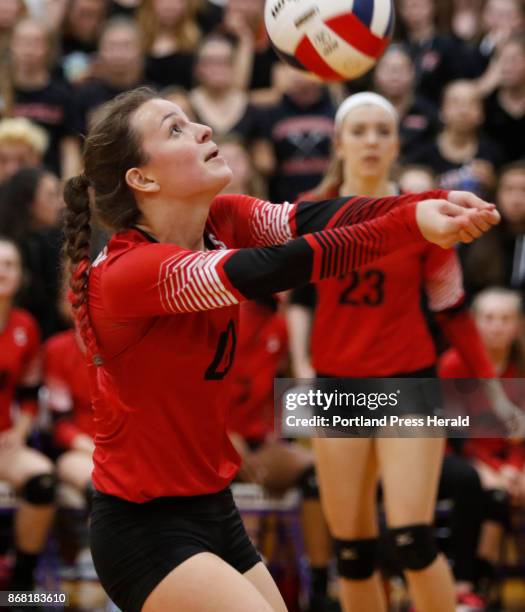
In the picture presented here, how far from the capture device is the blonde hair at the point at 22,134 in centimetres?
675

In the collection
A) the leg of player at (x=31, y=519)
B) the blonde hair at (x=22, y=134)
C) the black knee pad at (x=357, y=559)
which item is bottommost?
the leg of player at (x=31, y=519)

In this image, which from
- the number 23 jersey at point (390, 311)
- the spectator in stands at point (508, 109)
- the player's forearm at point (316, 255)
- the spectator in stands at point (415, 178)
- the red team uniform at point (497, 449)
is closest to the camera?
the player's forearm at point (316, 255)

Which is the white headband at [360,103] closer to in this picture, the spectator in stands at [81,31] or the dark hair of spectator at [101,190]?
the dark hair of spectator at [101,190]

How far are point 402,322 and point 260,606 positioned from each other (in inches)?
71.7

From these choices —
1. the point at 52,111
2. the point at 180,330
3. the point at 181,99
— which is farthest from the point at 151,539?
the point at 52,111

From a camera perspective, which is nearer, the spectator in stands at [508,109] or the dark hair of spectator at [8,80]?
the dark hair of spectator at [8,80]

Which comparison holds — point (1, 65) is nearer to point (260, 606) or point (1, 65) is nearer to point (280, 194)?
point (280, 194)

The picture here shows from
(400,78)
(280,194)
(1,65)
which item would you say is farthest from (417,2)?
(1,65)

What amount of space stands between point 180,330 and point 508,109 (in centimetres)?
532

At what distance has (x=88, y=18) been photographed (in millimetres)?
8352

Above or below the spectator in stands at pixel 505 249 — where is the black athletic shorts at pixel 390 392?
below

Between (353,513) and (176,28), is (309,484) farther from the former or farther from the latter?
(176,28)

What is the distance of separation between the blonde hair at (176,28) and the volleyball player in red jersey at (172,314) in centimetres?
530

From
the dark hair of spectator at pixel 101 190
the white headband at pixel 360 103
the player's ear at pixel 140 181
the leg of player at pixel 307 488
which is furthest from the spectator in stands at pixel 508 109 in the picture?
the player's ear at pixel 140 181
